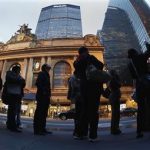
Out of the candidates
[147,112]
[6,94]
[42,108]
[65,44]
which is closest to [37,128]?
[42,108]

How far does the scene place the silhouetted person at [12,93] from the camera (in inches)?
284

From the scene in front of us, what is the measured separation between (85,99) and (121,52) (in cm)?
Result: 10077

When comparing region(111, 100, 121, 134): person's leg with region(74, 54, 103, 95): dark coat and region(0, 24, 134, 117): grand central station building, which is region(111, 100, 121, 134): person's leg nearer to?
region(74, 54, 103, 95): dark coat

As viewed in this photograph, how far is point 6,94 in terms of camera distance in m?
7.25

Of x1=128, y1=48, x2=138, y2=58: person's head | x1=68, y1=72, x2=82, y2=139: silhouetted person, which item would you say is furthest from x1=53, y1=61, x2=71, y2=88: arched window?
x1=128, y1=48, x2=138, y2=58: person's head

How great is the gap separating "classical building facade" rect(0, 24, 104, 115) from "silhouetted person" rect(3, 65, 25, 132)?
54169mm

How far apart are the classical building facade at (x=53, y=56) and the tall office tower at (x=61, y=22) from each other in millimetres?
36125

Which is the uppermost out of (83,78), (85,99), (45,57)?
(45,57)

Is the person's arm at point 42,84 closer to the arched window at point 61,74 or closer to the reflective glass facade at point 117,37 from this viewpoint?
the arched window at point 61,74

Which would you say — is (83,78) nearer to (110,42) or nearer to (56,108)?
(56,108)

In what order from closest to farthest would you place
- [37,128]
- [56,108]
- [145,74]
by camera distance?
1. [145,74]
2. [37,128]
3. [56,108]

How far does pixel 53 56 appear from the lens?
2589 inches

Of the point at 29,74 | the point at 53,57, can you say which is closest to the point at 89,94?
the point at 53,57

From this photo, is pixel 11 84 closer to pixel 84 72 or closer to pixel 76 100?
pixel 76 100
